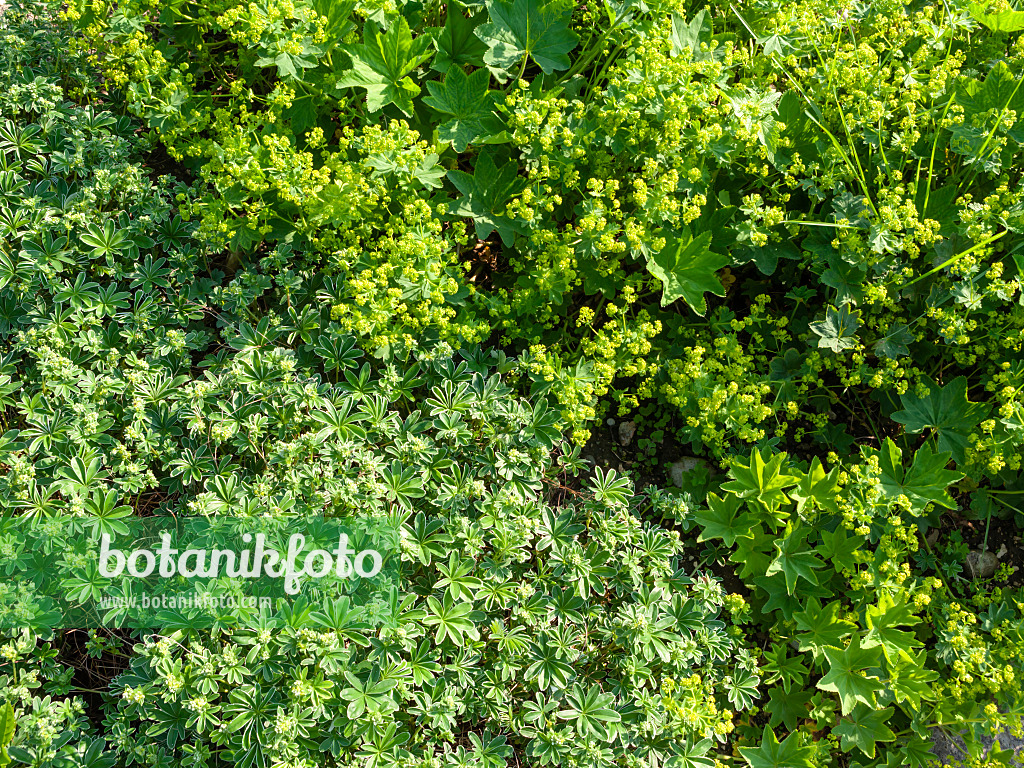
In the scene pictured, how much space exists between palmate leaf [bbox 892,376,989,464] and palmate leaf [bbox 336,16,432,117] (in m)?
2.41

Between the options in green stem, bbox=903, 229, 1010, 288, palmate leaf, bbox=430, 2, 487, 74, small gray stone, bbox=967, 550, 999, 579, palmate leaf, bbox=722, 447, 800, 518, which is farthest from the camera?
small gray stone, bbox=967, 550, 999, 579

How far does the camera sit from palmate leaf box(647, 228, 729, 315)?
10.3 feet

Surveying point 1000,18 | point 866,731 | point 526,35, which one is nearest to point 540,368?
point 526,35

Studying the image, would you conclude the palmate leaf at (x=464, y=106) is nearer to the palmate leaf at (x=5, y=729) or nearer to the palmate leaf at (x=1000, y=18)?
the palmate leaf at (x=1000, y=18)

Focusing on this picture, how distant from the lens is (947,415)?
3186 millimetres

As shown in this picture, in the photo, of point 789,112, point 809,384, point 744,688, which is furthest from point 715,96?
point 744,688

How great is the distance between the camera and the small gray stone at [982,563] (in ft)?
11.3

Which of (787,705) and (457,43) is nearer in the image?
(787,705)

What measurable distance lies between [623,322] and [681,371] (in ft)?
1.13

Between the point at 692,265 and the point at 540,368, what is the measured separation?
771mm

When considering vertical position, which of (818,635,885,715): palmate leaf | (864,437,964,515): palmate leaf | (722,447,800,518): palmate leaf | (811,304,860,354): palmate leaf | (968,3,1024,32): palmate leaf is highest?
(968,3,1024,32): palmate leaf

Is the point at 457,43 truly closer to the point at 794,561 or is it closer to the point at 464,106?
the point at 464,106

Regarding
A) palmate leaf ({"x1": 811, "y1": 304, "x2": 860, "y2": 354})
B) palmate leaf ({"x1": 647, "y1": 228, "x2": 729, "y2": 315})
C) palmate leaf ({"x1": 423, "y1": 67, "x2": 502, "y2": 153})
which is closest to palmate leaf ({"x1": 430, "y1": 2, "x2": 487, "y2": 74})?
palmate leaf ({"x1": 423, "y1": 67, "x2": 502, "y2": 153})

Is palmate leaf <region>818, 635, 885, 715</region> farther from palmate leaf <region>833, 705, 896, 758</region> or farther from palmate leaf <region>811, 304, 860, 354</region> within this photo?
palmate leaf <region>811, 304, 860, 354</region>
